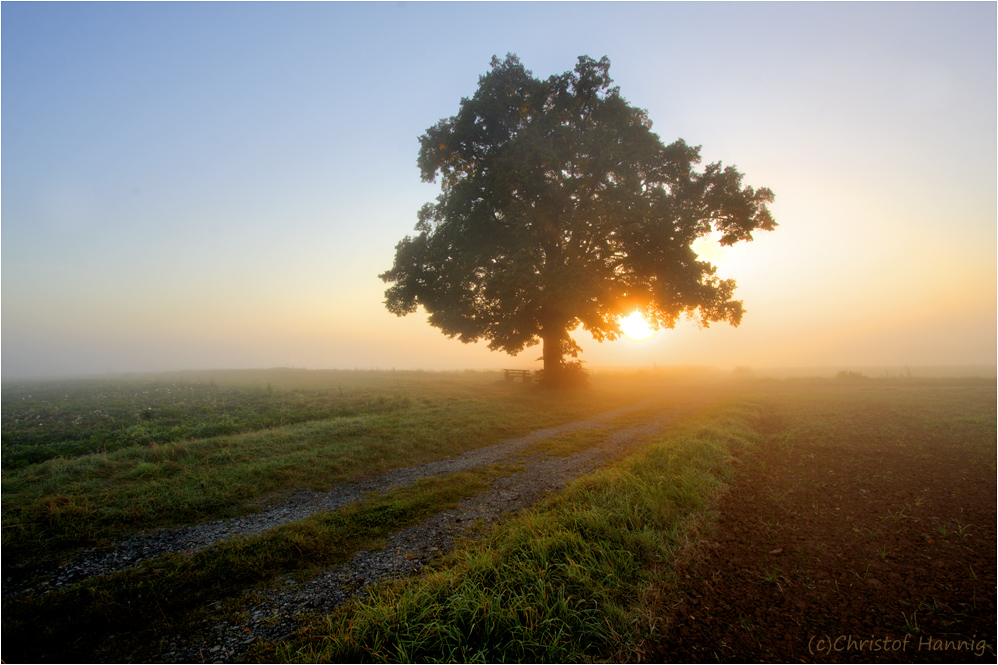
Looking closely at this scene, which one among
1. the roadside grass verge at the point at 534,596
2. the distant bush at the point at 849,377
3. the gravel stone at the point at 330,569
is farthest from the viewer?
the distant bush at the point at 849,377

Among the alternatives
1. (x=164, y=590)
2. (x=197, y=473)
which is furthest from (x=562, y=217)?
(x=164, y=590)

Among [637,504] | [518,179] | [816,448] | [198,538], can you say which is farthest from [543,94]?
[198,538]

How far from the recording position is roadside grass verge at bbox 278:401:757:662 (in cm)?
401

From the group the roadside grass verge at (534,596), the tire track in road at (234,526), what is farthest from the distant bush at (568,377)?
the roadside grass verge at (534,596)

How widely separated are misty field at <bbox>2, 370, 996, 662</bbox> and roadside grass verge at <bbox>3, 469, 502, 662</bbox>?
3 cm

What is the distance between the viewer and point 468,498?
8.90 m

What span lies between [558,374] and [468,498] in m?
22.0

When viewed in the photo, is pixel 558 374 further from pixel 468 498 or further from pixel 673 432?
pixel 468 498

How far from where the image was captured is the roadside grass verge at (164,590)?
4.45 m

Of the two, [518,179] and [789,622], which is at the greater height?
[518,179]

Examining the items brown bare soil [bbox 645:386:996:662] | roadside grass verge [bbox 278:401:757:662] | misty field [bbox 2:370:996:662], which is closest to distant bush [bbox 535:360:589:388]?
misty field [bbox 2:370:996:662]

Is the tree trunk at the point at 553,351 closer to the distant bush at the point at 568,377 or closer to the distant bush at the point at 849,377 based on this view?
the distant bush at the point at 568,377

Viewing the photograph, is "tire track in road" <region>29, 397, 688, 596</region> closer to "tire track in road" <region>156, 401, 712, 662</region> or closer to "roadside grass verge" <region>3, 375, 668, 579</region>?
"roadside grass verge" <region>3, 375, 668, 579</region>

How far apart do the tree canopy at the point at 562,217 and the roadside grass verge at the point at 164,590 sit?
18.2m
